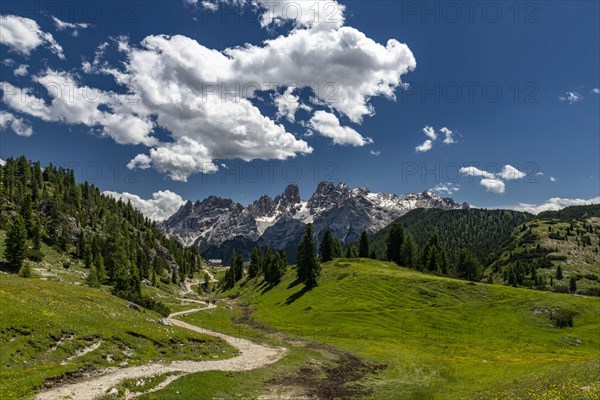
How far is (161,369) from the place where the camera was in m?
36.1

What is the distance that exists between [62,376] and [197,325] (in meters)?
55.7

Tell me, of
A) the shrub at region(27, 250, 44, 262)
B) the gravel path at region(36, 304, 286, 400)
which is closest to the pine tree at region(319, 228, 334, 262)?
the shrub at region(27, 250, 44, 262)

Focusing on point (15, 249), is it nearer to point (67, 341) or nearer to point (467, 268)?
point (67, 341)

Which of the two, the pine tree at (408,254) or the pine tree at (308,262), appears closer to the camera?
the pine tree at (308,262)

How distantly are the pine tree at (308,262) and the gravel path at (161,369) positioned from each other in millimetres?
63908

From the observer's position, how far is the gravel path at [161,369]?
87.8 ft

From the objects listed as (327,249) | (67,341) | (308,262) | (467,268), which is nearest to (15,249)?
(67,341)

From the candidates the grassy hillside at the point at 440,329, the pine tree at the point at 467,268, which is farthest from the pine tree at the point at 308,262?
the pine tree at the point at 467,268

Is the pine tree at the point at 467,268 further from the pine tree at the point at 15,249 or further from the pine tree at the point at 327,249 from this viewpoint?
the pine tree at the point at 15,249

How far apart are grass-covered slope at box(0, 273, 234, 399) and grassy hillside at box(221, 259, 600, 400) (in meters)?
25.5

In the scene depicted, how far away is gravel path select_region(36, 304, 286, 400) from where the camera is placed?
26750 millimetres

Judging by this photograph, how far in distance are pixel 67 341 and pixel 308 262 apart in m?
94.0

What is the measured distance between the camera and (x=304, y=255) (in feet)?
423

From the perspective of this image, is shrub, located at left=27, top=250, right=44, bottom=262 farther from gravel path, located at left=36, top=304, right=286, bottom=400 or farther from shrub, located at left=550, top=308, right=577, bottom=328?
shrub, located at left=550, top=308, right=577, bottom=328
